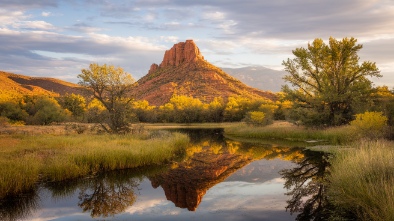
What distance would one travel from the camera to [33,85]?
129 meters

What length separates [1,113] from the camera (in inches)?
2359

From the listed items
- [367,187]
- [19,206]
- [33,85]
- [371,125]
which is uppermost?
[33,85]

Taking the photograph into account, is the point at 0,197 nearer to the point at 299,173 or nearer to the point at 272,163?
the point at 299,173

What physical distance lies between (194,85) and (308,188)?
10667cm

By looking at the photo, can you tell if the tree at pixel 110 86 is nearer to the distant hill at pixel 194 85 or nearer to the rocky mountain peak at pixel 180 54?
the distant hill at pixel 194 85

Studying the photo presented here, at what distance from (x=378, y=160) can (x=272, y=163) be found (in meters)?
12.2

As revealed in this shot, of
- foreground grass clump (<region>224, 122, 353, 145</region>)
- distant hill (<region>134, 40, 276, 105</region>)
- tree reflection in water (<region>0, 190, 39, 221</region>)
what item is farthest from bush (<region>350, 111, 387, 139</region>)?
distant hill (<region>134, 40, 276, 105</region>)

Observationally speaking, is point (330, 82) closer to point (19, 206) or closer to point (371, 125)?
point (371, 125)

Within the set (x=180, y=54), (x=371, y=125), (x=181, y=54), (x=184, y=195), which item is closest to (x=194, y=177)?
(x=184, y=195)

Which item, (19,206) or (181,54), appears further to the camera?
(181,54)

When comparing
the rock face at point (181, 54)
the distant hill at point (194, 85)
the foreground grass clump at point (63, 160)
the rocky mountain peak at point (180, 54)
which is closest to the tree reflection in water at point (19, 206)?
the foreground grass clump at point (63, 160)

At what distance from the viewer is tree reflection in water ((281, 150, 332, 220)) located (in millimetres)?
11846

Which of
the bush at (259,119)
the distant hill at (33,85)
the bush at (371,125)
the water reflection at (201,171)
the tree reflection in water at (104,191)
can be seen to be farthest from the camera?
the distant hill at (33,85)

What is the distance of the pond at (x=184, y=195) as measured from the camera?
11.9 m
